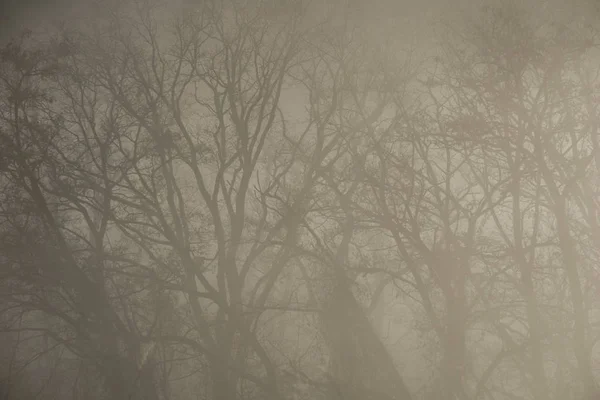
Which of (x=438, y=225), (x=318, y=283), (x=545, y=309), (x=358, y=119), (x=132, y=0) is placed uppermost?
(x=132, y=0)

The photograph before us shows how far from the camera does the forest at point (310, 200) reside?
6867 millimetres

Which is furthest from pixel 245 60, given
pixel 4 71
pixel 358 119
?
pixel 4 71

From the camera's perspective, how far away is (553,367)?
27.4 ft

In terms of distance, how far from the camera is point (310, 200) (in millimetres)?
8609

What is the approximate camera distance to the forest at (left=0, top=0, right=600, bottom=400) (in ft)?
A: 22.5

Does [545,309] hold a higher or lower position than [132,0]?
lower

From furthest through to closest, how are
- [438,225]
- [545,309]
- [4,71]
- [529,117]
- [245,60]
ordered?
[245,60] → [4,71] → [438,225] → [545,309] → [529,117]

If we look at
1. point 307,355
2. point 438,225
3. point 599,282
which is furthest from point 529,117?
point 307,355

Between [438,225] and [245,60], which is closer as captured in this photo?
[438,225]

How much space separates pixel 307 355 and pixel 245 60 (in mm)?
5355

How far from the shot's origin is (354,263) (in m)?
8.28

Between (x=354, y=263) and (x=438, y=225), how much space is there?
1548mm

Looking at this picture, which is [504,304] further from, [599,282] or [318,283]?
[318,283]

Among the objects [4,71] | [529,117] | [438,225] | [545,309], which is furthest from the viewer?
[4,71]
